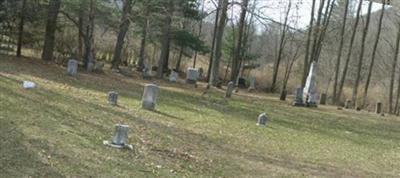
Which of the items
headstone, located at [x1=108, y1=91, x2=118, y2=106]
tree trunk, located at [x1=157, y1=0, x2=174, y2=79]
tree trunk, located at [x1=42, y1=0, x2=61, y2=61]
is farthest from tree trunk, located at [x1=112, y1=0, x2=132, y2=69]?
headstone, located at [x1=108, y1=91, x2=118, y2=106]

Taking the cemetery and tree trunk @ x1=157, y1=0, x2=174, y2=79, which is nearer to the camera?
the cemetery

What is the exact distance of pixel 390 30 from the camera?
1718 inches

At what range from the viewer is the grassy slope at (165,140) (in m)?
7.37

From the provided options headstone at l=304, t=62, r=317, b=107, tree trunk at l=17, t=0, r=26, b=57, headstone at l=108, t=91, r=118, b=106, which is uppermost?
tree trunk at l=17, t=0, r=26, b=57

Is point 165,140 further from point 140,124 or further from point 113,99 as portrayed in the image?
point 113,99

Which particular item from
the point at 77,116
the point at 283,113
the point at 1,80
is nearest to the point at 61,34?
the point at 283,113

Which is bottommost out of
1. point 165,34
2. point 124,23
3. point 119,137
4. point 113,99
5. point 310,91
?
point 119,137

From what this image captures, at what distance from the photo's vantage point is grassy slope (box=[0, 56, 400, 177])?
7367 millimetres

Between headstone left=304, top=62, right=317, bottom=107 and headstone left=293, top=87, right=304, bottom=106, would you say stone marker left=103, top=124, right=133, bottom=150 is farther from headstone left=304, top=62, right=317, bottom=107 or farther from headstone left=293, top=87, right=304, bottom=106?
headstone left=304, top=62, right=317, bottom=107

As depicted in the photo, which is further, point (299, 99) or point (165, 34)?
point (165, 34)

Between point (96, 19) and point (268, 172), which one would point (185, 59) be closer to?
point (96, 19)

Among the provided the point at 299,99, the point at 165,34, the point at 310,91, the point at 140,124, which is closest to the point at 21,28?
the point at 165,34

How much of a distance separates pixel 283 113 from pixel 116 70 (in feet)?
35.3

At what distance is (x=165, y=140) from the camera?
10586mm
